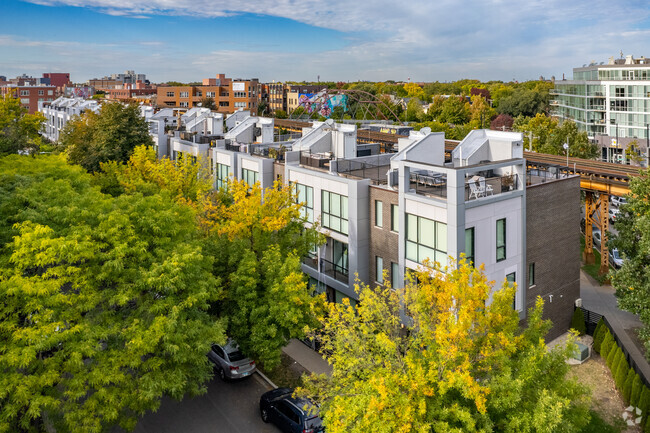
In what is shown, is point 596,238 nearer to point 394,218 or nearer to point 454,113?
point 394,218

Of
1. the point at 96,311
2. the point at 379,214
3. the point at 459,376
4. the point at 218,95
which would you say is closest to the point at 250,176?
the point at 379,214

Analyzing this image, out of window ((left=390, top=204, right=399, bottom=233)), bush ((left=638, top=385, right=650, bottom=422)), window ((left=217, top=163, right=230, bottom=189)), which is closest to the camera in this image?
bush ((left=638, top=385, right=650, bottom=422))

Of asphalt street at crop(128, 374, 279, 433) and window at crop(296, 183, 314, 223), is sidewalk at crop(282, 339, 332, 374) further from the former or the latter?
window at crop(296, 183, 314, 223)

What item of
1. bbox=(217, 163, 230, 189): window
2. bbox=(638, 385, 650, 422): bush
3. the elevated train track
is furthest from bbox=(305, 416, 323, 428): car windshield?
bbox=(217, 163, 230, 189): window

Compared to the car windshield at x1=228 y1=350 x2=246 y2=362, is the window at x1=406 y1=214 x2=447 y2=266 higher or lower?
→ higher

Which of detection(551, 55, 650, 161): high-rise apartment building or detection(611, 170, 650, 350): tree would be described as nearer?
detection(611, 170, 650, 350): tree

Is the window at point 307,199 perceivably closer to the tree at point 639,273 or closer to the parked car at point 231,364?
the parked car at point 231,364
